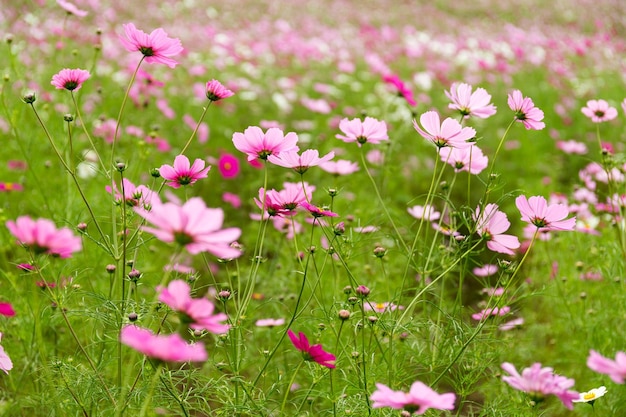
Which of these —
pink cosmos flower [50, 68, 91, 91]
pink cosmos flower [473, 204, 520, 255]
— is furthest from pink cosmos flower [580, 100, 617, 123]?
pink cosmos flower [50, 68, 91, 91]

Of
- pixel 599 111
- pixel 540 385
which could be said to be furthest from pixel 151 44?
pixel 599 111

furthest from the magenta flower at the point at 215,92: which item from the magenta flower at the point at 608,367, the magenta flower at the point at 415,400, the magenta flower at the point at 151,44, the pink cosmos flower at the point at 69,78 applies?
the magenta flower at the point at 608,367

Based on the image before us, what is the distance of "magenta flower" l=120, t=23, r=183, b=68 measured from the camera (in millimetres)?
1049

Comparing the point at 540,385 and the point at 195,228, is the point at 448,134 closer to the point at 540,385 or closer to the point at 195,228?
the point at 540,385

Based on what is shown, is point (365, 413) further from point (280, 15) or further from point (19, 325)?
point (280, 15)

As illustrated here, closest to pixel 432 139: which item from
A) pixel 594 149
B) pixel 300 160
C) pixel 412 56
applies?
pixel 300 160

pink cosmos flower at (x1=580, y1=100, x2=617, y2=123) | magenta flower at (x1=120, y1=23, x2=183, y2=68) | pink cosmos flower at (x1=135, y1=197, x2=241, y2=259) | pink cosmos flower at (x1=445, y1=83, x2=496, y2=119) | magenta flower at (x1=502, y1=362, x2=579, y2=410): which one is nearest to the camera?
pink cosmos flower at (x1=135, y1=197, x2=241, y2=259)

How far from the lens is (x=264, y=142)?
1.01 m

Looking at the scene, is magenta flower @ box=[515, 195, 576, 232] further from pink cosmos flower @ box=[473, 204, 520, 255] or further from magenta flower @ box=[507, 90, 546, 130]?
magenta flower @ box=[507, 90, 546, 130]

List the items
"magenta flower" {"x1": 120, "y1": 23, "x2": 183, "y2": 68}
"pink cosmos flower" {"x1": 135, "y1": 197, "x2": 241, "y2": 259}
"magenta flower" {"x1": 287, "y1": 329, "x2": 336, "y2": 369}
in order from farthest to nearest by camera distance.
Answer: "magenta flower" {"x1": 120, "y1": 23, "x2": 183, "y2": 68}, "magenta flower" {"x1": 287, "y1": 329, "x2": 336, "y2": 369}, "pink cosmos flower" {"x1": 135, "y1": 197, "x2": 241, "y2": 259}

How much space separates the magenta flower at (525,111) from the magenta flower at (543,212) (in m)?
0.17

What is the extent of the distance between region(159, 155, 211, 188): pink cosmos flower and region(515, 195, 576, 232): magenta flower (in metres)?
0.52

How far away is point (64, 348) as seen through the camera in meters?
1.51

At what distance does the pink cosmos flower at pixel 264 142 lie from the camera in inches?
39.6
